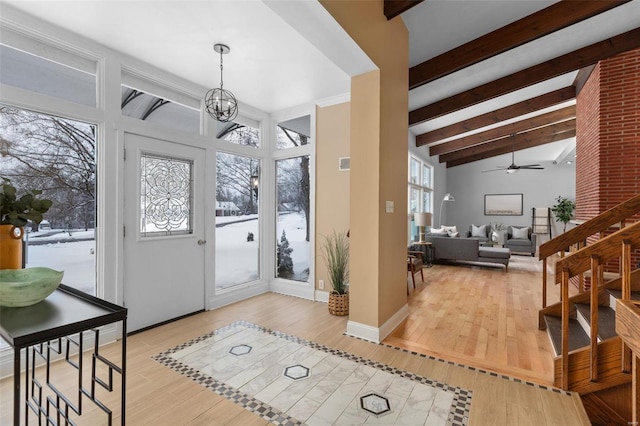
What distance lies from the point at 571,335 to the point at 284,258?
3429 mm

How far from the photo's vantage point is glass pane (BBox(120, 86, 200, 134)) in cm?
306

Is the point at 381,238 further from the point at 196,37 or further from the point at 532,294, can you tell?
the point at 532,294

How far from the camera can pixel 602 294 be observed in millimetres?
2693

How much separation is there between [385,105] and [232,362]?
275 cm

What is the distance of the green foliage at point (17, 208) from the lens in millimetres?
1343

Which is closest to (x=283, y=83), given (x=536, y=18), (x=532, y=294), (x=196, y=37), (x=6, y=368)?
(x=196, y=37)

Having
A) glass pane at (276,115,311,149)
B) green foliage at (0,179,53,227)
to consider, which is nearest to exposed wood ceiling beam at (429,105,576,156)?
glass pane at (276,115,311,149)

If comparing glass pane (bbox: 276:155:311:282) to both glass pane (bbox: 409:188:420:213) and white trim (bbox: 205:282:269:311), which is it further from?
glass pane (bbox: 409:188:420:213)

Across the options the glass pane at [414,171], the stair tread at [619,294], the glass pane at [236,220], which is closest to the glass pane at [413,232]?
the glass pane at [414,171]

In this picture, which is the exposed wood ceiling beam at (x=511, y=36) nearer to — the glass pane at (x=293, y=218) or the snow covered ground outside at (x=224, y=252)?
the glass pane at (x=293, y=218)

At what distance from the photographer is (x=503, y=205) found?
1014 centimetres

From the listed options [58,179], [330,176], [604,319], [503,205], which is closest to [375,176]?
[330,176]

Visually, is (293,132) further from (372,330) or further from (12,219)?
(12,219)

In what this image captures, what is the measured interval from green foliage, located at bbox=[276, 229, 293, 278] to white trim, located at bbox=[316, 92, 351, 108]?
1.98 meters
